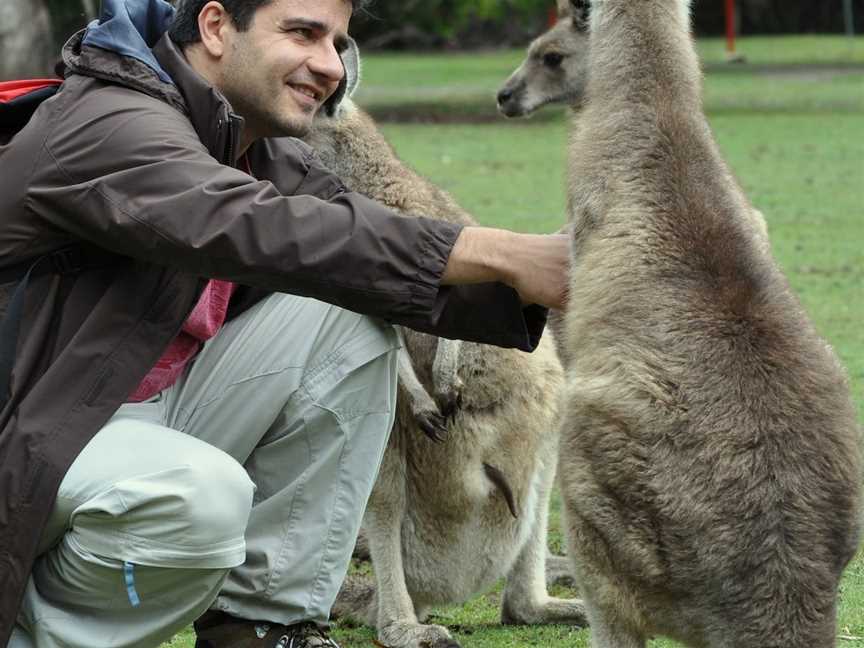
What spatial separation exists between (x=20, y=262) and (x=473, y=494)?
126cm

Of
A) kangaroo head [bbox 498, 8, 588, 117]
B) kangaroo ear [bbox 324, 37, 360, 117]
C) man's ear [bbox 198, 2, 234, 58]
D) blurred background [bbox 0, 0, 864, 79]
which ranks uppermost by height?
man's ear [bbox 198, 2, 234, 58]

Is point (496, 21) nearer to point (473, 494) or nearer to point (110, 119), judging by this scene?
point (473, 494)

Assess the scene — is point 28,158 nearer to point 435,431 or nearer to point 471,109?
point 435,431

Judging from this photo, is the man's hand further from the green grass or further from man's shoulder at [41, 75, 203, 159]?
the green grass

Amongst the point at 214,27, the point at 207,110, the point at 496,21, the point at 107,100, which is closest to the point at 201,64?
the point at 214,27

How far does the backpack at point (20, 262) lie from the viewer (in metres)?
2.46

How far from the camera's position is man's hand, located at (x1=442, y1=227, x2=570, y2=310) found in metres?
2.46

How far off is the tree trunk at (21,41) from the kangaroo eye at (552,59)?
511 centimetres

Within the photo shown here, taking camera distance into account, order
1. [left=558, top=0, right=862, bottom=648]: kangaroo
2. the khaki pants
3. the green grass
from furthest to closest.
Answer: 1. the green grass
2. the khaki pants
3. [left=558, top=0, right=862, bottom=648]: kangaroo

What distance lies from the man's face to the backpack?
30cm

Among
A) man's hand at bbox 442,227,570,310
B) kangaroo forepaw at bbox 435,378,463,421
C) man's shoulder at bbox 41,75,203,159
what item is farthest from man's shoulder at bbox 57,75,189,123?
kangaroo forepaw at bbox 435,378,463,421

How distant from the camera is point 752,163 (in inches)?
425

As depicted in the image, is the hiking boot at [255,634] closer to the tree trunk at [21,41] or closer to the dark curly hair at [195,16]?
the dark curly hair at [195,16]

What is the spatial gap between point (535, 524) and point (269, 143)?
40.6 inches
